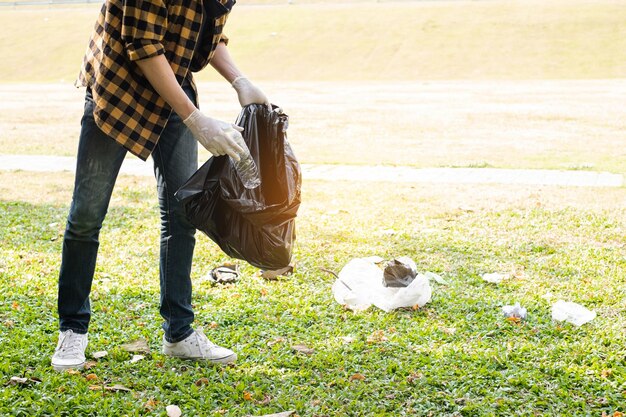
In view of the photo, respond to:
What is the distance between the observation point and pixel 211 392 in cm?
309

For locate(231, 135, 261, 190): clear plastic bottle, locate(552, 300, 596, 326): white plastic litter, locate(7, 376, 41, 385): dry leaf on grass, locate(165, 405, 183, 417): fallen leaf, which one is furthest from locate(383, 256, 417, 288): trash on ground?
locate(7, 376, 41, 385): dry leaf on grass

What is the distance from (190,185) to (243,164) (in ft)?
0.76

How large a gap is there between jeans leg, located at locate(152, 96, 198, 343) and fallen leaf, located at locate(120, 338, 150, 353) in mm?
214

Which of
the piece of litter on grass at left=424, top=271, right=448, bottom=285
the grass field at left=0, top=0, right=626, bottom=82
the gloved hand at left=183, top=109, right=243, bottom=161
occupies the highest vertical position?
the gloved hand at left=183, top=109, right=243, bottom=161

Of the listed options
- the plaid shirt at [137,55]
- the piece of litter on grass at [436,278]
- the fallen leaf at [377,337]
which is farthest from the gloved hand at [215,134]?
the piece of litter on grass at [436,278]

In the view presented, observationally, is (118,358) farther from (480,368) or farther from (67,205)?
(67,205)

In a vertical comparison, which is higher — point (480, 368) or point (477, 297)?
point (480, 368)

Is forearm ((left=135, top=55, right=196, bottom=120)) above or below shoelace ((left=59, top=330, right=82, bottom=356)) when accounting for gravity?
above

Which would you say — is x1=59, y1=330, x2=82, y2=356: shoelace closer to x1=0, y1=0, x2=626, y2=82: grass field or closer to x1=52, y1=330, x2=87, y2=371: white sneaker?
x1=52, y1=330, x2=87, y2=371: white sneaker

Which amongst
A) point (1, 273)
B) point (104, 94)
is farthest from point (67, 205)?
point (104, 94)

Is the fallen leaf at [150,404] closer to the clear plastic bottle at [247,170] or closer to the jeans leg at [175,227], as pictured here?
the jeans leg at [175,227]

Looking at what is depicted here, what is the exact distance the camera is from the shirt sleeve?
8.93ft

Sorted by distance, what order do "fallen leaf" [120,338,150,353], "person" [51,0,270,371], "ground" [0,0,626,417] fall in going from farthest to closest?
"fallen leaf" [120,338,150,353], "ground" [0,0,626,417], "person" [51,0,270,371]

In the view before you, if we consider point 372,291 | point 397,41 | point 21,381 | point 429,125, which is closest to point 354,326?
point 372,291
